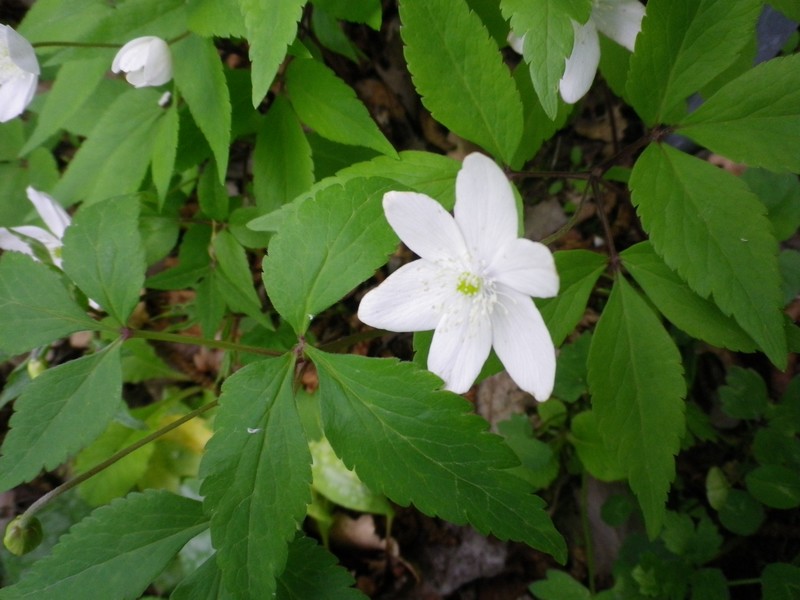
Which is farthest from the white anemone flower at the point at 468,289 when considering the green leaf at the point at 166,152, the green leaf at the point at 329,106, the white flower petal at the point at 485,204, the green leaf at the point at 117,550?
the green leaf at the point at 166,152

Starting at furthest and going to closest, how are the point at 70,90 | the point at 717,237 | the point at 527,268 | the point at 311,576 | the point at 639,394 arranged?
the point at 70,90 < the point at 311,576 < the point at 639,394 < the point at 717,237 < the point at 527,268

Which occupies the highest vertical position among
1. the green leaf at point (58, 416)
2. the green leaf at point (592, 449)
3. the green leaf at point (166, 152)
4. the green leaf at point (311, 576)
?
the green leaf at point (166, 152)

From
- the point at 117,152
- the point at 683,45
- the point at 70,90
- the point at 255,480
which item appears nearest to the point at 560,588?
the point at 255,480

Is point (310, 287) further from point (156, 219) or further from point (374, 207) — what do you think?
→ point (156, 219)

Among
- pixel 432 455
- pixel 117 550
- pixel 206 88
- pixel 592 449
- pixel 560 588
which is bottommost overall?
pixel 560 588

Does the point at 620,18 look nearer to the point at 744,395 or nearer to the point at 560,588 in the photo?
the point at 744,395

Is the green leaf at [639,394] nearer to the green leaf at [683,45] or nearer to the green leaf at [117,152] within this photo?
the green leaf at [683,45]

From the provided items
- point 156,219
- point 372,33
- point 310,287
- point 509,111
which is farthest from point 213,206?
point 372,33
